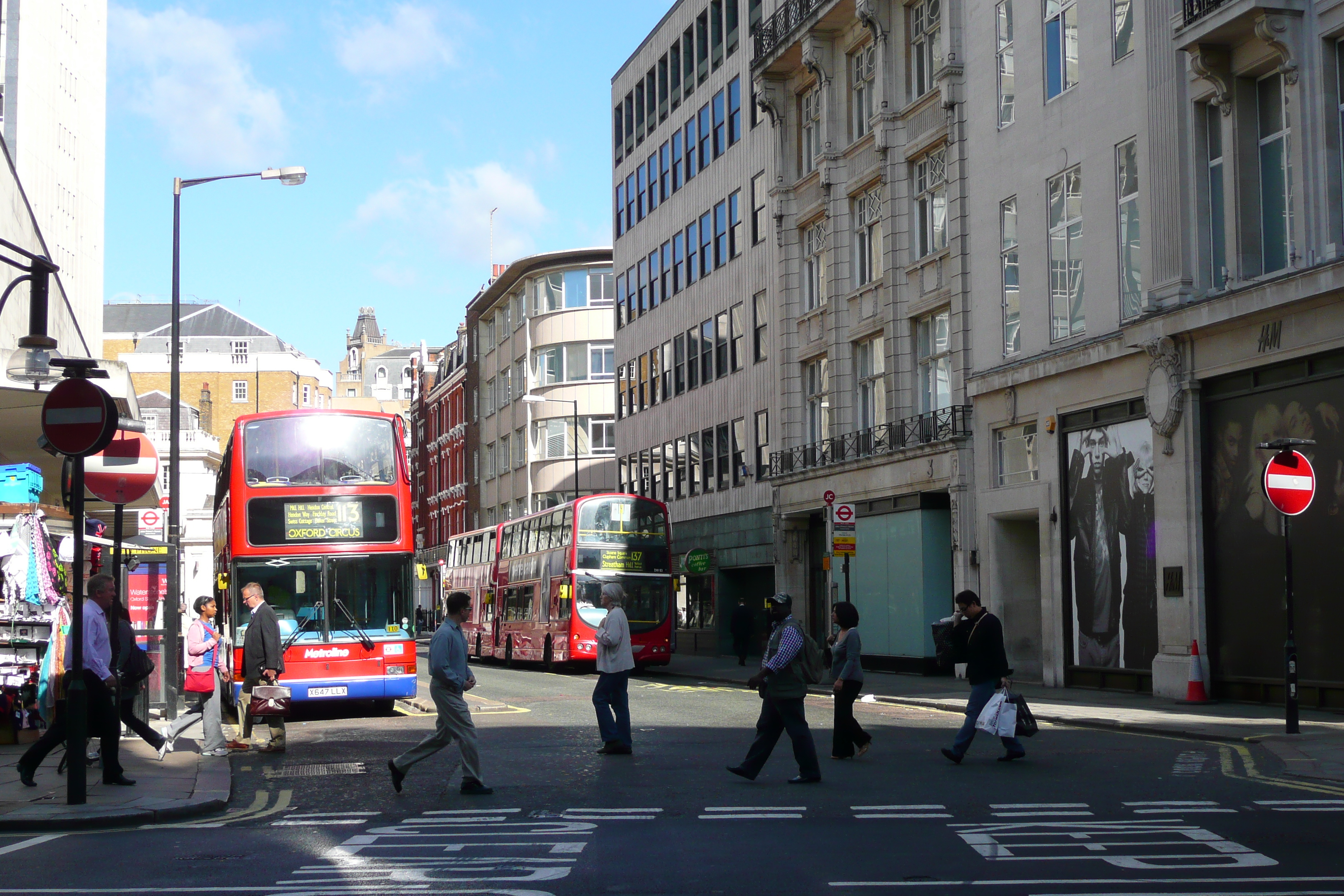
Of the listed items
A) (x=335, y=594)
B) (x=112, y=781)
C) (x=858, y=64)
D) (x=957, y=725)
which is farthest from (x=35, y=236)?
(x=858, y=64)

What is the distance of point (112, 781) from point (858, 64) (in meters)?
27.8

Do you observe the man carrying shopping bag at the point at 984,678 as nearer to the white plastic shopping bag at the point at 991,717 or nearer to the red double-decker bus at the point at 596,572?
the white plastic shopping bag at the point at 991,717

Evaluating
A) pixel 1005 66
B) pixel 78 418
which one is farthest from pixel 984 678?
pixel 1005 66

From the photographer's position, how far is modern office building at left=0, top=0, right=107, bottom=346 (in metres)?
37.1

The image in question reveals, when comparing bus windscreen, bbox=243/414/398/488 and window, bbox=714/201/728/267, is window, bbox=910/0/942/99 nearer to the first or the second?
window, bbox=714/201/728/267

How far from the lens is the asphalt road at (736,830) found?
852 cm

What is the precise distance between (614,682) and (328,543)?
7397mm

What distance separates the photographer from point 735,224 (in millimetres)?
44094

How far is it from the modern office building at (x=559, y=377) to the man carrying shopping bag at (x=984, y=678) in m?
49.0

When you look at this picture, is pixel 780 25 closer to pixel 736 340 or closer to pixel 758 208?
pixel 758 208

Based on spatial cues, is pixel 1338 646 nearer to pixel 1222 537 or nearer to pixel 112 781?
pixel 1222 537

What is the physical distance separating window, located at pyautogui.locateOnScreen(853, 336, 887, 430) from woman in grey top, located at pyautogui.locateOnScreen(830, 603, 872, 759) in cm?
1933

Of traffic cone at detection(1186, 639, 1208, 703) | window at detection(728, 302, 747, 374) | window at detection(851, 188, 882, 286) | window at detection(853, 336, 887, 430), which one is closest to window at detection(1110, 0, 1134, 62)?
traffic cone at detection(1186, 639, 1208, 703)

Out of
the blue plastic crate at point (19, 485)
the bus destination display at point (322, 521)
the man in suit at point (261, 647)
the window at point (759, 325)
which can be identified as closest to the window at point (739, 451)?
the window at point (759, 325)
